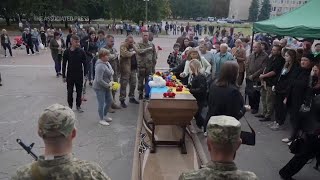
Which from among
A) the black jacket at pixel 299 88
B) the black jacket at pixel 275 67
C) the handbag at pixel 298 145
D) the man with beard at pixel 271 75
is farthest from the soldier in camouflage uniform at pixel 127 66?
the handbag at pixel 298 145

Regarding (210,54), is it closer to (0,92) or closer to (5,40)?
(0,92)

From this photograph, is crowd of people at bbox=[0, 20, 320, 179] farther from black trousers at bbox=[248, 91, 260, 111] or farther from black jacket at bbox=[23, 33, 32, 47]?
black jacket at bbox=[23, 33, 32, 47]

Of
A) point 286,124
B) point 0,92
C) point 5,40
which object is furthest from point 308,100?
point 5,40

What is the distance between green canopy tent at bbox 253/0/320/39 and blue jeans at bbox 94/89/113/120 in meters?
4.61

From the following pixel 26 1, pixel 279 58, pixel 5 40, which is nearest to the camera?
pixel 279 58

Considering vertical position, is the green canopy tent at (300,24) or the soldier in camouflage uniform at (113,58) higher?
the green canopy tent at (300,24)

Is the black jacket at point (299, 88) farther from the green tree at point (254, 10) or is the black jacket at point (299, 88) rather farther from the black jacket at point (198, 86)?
the green tree at point (254, 10)

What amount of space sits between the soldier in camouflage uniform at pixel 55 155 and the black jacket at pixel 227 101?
10.5 ft

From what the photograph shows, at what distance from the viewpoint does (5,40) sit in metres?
19.3

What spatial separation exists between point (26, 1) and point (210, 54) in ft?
129

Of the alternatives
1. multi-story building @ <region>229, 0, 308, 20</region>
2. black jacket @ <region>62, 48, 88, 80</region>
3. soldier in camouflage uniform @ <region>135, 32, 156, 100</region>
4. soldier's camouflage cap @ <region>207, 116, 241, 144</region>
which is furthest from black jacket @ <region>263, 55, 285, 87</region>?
multi-story building @ <region>229, 0, 308, 20</region>

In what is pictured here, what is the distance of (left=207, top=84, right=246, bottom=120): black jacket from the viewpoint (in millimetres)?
5008

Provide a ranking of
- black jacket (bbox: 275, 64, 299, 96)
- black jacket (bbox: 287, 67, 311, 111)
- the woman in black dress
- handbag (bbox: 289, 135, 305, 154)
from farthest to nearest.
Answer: black jacket (bbox: 275, 64, 299, 96)
black jacket (bbox: 287, 67, 311, 111)
handbag (bbox: 289, 135, 305, 154)
the woman in black dress

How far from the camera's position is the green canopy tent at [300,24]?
778 cm
